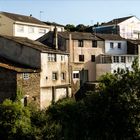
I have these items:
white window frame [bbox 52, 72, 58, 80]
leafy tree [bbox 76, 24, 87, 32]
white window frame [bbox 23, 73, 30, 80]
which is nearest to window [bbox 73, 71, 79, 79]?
white window frame [bbox 52, 72, 58, 80]

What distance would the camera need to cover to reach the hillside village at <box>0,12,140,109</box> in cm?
4125

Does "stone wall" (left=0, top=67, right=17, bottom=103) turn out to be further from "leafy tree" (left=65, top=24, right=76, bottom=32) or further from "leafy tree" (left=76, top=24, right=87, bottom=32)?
"leafy tree" (left=65, top=24, right=76, bottom=32)

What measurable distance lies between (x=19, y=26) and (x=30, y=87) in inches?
954

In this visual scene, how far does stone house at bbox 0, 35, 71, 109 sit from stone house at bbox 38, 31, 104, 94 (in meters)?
3.50

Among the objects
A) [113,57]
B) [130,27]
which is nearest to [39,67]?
[113,57]

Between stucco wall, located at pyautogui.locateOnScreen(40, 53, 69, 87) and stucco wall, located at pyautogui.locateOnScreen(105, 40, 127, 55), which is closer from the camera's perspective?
stucco wall, located at pyautogui.locateOnScreen(40, 53, 69, 87)

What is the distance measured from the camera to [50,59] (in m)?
46.0

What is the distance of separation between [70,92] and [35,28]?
71.5ft

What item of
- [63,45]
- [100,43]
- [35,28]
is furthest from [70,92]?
[35,28]

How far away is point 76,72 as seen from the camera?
52.3 meters

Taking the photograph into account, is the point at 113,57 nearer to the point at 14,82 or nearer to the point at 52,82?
the point at 52,82

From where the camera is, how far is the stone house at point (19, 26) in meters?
62.9

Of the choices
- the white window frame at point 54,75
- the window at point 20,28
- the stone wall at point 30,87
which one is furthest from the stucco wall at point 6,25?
the stone wall at point 30,87

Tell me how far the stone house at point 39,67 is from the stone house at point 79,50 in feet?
11.5
